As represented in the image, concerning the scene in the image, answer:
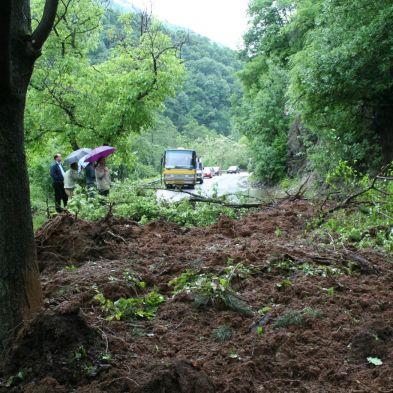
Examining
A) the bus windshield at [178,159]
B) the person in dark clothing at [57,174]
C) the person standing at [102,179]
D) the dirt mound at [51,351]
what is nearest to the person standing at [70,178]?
the person in dark clothing at [57,174]

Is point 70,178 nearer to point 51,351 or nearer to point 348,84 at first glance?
point 348,84

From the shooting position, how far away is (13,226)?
3566 millimetres

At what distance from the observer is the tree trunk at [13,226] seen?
351cm

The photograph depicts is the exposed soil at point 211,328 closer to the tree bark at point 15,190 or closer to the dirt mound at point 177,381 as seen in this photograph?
the dirt mound at point 177,381

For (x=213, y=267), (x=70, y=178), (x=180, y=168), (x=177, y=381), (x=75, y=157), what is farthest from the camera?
(x=180, y=168)

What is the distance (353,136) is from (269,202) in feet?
21.1

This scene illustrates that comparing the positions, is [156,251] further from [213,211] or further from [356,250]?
[213,211]

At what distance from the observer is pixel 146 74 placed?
65.9 feet

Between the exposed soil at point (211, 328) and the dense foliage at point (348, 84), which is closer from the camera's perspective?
the exposed soil at point (211, 328)

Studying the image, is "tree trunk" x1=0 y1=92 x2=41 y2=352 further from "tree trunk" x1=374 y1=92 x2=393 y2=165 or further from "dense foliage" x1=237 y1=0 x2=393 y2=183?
"tree trunk" x1=374 y1=92 x2=393 y2=165

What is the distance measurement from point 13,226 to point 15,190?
0.26m

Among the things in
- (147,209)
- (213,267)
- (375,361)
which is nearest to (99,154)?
(147,209)

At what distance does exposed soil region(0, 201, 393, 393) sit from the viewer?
3.28m

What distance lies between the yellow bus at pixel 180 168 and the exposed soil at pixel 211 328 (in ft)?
90.6
